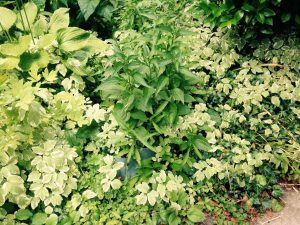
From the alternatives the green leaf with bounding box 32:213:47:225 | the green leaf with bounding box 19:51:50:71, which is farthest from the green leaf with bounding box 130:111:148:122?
the green leaf with bounding box 32:213:47:225

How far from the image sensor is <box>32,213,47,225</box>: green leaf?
2545mm

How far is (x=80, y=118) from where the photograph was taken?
280 centimetres

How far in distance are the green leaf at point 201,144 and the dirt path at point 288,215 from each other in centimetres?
70

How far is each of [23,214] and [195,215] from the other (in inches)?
46.8

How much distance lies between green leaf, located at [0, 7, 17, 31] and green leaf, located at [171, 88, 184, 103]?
4.91 feet

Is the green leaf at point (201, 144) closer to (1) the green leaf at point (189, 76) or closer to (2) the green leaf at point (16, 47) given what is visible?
(1) the green leaf at point (189, 76)

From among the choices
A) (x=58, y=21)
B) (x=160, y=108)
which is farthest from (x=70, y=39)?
(x=160, y=108)

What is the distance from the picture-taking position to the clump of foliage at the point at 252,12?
3.19 m

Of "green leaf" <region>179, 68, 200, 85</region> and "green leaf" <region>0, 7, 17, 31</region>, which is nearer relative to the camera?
"green leaf" <region>179, 68, 200, 85</region>

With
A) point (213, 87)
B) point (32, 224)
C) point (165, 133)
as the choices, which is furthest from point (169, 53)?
point (32, 224)

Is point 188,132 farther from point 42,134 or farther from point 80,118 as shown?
point 42,134

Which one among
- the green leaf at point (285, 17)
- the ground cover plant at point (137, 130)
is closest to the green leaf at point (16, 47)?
the ground cover plant at point (137, 130)

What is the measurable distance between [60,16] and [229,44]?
5.25 ft

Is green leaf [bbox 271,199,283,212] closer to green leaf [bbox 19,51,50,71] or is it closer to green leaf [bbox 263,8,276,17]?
green leaf [bbox 263,8,276,17]
